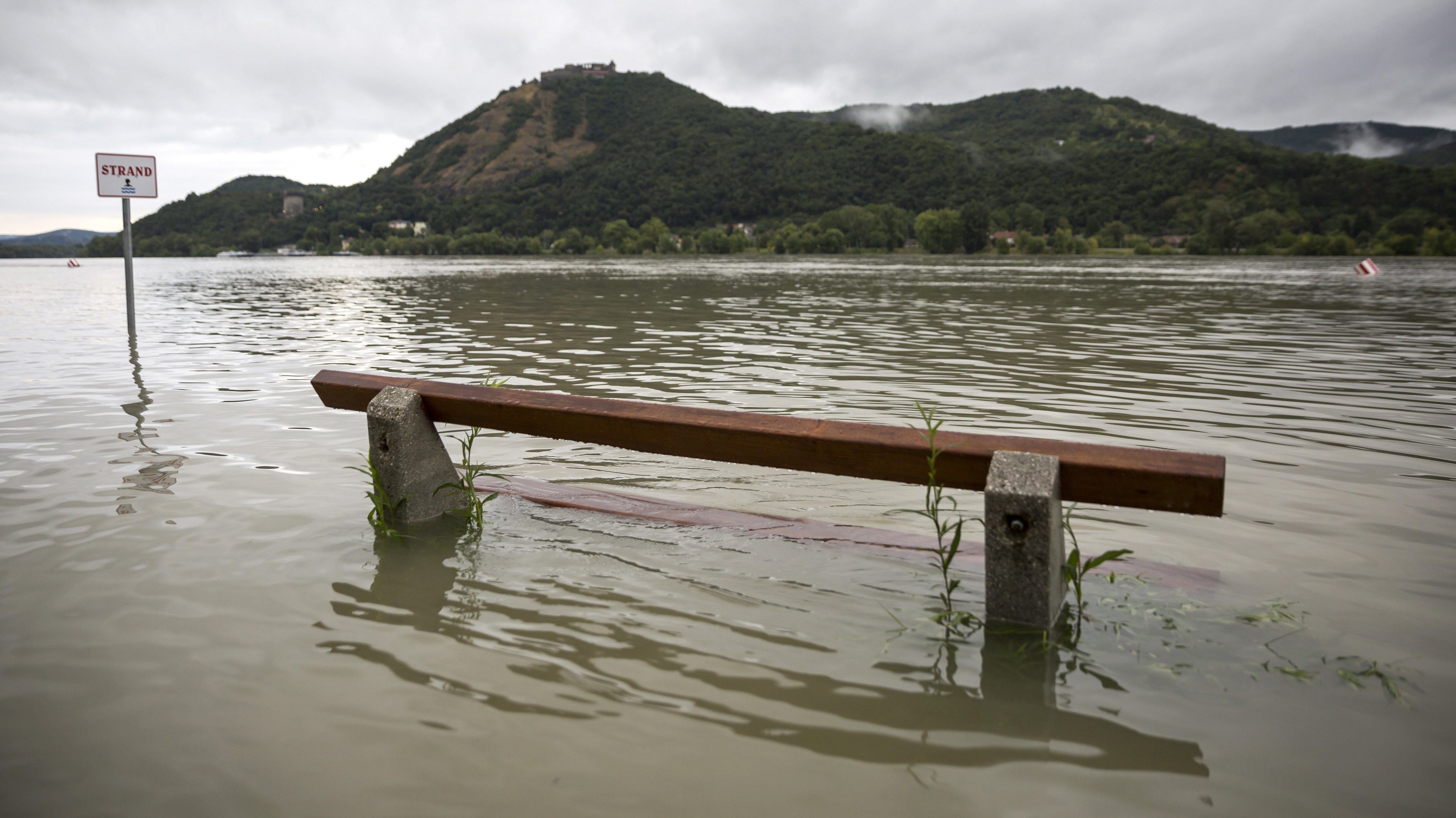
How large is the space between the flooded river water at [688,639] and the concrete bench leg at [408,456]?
0.92ft

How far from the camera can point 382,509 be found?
431 cm

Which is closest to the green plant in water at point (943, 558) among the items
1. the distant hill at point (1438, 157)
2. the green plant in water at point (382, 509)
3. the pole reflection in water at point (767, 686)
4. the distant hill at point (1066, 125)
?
the pole reflection in water at point (767, 686)

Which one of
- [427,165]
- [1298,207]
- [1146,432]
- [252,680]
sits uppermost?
[427,165]

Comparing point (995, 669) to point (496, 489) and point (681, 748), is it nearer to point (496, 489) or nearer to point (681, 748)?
point (681, 748)

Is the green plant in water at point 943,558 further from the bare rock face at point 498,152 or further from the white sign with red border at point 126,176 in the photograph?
the bare rock face at point 498,152

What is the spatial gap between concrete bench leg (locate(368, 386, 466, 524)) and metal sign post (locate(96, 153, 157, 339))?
373 inches

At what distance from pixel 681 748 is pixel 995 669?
1141 millimetres

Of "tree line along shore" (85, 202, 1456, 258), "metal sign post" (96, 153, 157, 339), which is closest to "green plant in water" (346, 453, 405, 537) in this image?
"metal sign post" (96, 153, 157, 339)

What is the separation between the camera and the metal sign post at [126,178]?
429 inches

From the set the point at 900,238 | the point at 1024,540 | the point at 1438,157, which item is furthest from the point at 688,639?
the point at 1438,157

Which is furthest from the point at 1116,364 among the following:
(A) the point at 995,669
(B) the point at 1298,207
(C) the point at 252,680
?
(B) the point at 1298,207

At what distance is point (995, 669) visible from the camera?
2809 millimetres

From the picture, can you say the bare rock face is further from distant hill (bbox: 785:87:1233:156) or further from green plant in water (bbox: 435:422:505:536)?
green plant in water (bbox: 435:422:505:536)

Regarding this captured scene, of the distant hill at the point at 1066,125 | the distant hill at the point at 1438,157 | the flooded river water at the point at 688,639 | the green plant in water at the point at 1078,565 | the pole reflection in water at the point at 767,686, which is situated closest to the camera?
the flooded river water at the point at 688,639
